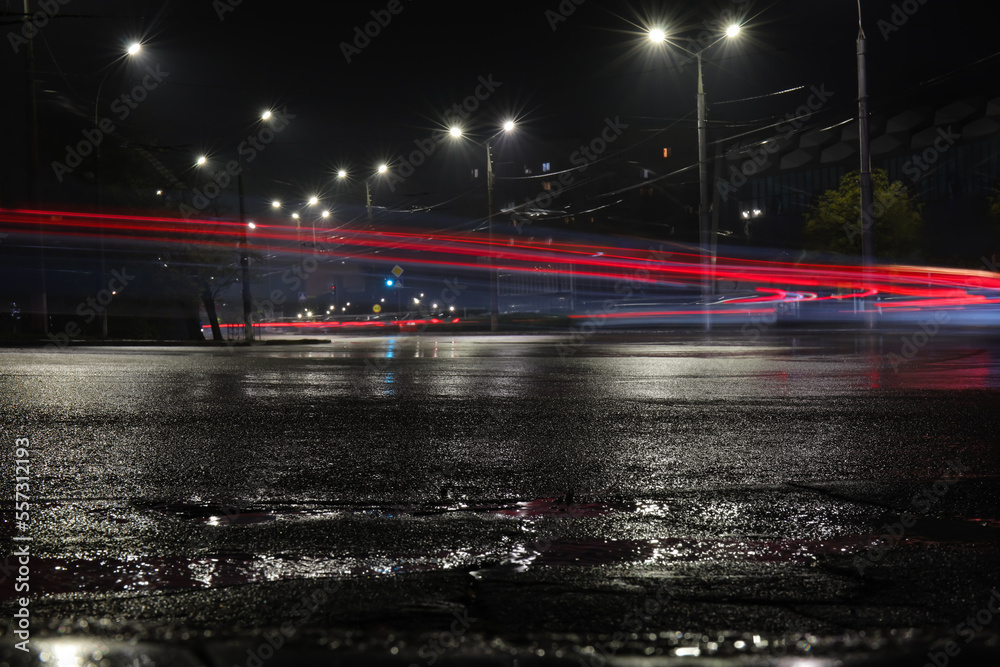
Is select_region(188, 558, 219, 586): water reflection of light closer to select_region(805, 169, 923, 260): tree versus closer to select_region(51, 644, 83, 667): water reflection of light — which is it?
select_region(51, 644, 83, 667): water reflection of light

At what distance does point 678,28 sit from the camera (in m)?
29.8

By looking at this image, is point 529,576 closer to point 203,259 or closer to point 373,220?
point 203,259

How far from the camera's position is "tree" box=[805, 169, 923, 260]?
50.5 m

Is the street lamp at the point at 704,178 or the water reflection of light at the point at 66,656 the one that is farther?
the street lamp at the point at 704,178

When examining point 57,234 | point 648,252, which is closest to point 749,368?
point 57,234

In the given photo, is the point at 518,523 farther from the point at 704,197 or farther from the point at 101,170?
the point at 101,170

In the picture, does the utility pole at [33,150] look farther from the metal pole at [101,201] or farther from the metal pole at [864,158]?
the metal pole at [864,158]

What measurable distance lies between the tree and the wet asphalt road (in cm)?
4339

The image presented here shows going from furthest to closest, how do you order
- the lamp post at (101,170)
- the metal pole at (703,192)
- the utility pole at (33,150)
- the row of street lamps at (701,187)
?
the metal pole at (703,192)
the lamp post at (101,170)
the utility pole at (33,150)
the row of street lamps at (701,187)

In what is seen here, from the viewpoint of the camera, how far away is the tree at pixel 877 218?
5047 cm

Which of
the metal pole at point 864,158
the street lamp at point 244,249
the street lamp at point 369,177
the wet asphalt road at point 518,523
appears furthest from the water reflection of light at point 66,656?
the street lamp at point 369,177

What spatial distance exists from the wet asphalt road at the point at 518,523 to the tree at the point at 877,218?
4339cm

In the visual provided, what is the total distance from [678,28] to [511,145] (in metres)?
104

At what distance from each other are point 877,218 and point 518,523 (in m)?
51.3
